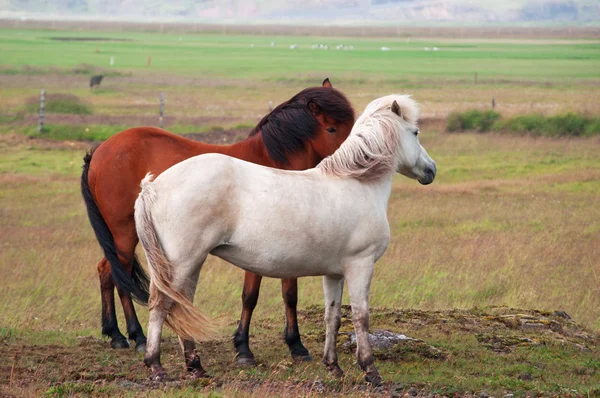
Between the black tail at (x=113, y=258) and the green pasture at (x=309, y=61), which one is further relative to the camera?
the green pasture at (x=309, y=61)

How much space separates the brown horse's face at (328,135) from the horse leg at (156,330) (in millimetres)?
2503

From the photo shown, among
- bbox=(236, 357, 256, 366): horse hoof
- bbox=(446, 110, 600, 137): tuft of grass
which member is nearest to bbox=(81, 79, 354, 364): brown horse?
bbox=(236, 357, 256, 366): horse hoof

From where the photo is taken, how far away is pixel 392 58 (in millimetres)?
99438

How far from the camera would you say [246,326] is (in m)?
7.30

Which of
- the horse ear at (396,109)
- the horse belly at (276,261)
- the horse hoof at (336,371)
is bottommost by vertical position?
the horse hoof at (336,371)

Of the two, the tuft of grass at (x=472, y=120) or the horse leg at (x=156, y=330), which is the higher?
the horse leg at (x=156, y=330)

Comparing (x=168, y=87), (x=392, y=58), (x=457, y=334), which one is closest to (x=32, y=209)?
(x=457, y=334)

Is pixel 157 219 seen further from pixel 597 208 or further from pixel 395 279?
pixel 597 208

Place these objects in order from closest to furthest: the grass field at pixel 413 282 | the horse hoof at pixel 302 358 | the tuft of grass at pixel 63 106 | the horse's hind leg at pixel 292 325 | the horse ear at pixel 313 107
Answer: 1. the grass field at pixel 413 282
2. the horse hoof at pixel 302 358
3. the horse's hind leg at pixel 292 325
4. the horse ear at pixel 313 107
5. the tuft of grass at pixel 63 106

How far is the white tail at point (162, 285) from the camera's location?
5844 mm

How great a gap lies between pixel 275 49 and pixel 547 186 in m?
101

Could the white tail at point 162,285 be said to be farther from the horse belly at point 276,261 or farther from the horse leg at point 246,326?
the horse leg at point 246,326

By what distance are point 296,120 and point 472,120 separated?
24.6 m

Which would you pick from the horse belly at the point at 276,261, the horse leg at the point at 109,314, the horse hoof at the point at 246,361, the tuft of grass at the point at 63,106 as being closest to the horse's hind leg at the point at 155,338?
the horse belly at the point at 276,261
